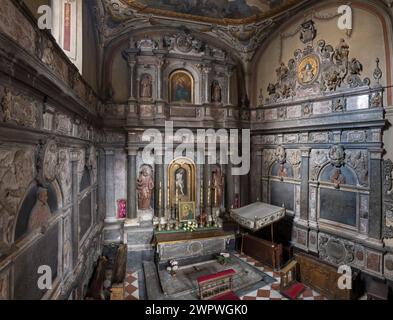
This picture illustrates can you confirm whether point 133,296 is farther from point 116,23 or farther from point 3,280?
point 116,23

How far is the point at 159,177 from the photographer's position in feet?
28.8

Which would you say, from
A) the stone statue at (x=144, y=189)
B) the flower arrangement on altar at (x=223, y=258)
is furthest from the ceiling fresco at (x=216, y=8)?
the flower arrangement on altar at (x=223, y=258)

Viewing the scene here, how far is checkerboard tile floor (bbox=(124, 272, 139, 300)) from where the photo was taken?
6.06 meters

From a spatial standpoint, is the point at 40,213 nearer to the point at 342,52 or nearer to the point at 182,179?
the point at 182,179

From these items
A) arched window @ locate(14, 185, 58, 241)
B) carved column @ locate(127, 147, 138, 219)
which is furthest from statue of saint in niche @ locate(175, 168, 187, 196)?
arched window @ locate(14, 185, 58, 241)

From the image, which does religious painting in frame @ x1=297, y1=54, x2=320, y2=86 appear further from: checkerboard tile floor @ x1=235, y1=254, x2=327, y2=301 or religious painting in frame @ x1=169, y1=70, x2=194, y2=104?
checkerboard tile floor @ x1=235, y1=254, x2=327, y2=301

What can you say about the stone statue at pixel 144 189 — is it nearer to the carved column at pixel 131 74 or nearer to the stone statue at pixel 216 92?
the carved column at pixel 131 74

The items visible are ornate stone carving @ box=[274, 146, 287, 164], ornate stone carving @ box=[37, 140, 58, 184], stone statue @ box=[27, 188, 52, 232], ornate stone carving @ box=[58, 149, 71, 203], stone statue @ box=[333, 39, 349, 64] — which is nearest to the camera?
stone statue @ box=[27, 188, 52, 232]

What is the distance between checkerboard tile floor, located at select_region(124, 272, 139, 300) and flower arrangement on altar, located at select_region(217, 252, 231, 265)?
2.88 metres

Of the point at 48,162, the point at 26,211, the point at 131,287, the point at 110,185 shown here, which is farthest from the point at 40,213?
the point at 110,185

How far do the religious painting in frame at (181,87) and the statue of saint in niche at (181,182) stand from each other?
303cm
